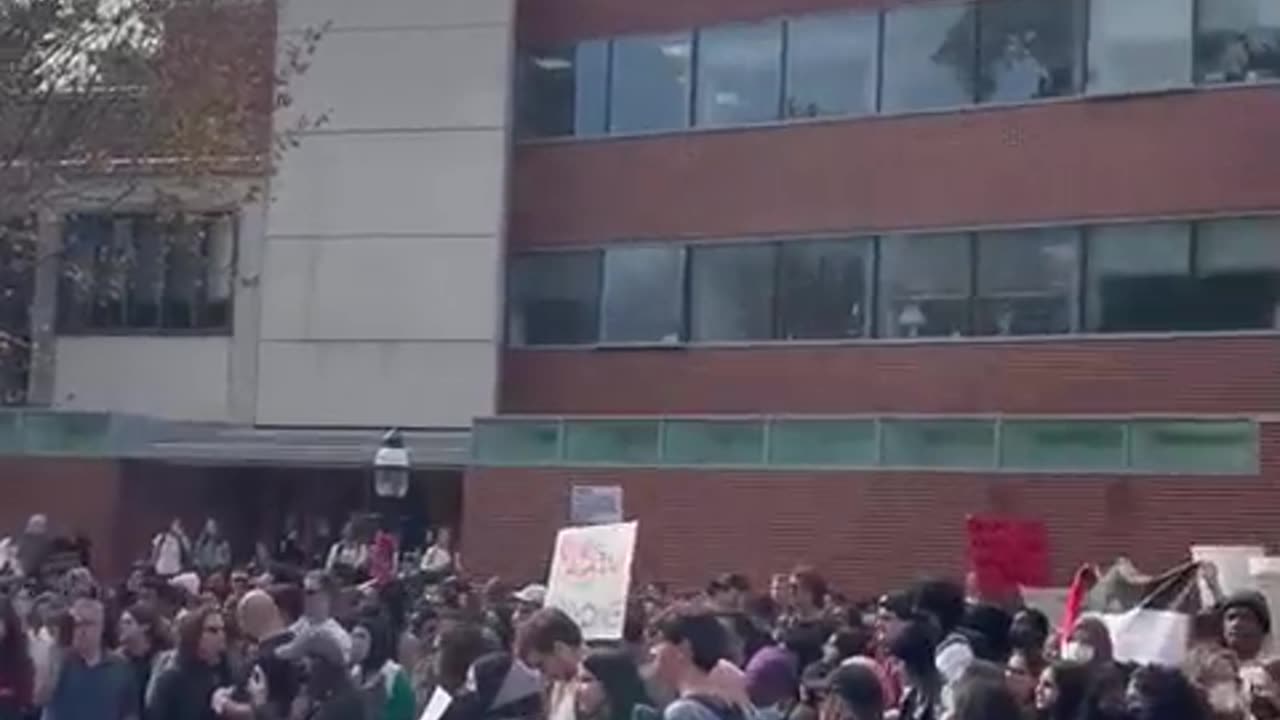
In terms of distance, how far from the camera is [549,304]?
39.6m

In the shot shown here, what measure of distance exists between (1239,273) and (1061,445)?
130 inches

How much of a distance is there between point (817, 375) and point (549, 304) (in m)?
4.87

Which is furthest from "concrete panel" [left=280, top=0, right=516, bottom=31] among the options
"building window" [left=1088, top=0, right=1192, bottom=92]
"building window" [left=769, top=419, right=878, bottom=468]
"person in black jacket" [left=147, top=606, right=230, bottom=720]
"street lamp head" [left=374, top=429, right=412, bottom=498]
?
"person in black jacket" [left=147, top=606, right=230, bottom=720]

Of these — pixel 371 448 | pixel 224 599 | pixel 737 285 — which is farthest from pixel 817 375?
pixel 224 599

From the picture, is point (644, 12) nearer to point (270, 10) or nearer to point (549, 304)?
point (549, 304)

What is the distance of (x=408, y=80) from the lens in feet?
132

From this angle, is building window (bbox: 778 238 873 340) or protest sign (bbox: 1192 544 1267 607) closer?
protest sign (bbox: 1192 544 1267 607)

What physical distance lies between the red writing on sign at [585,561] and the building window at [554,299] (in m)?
23.0


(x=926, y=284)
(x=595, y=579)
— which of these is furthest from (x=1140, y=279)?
(x=595, y=579)

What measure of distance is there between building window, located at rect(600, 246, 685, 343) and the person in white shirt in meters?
20.7

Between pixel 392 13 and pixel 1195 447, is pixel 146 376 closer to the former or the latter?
pixel 392 13

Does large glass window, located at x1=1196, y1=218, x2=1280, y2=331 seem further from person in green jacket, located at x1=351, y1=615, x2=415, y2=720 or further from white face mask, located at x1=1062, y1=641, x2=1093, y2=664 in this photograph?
white face mask, located at x1=1062, y1=641, x2=1093, y2=664

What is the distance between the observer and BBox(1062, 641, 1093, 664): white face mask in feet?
40.4

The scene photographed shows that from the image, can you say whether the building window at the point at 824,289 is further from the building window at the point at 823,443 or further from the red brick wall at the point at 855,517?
the red brick wall at the point at 855,517
